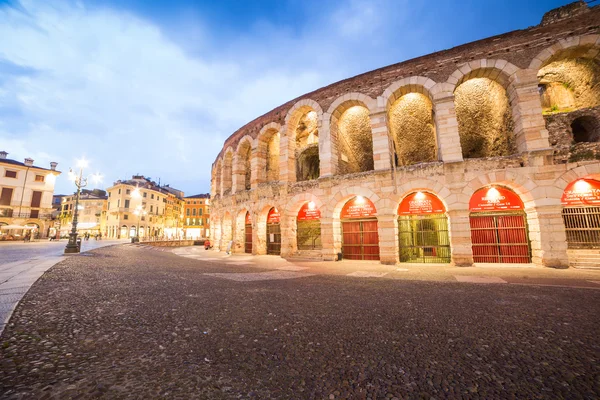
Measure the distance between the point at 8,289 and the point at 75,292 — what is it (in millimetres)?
1039

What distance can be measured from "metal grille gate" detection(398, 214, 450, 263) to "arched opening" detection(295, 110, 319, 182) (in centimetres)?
826

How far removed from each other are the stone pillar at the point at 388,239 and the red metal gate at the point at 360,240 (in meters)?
1.13

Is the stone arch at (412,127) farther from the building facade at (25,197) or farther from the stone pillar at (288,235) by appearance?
the building facade at (25,197)

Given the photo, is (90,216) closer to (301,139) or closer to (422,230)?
(301,139)

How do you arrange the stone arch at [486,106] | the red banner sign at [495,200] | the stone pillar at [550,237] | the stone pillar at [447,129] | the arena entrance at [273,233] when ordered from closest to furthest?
the stone pillar at [550,237] < the red banner sign at [495,200] < the stone pillar at [447,129] < the stone arch at [486,106] < the arena entrance at [273,233]

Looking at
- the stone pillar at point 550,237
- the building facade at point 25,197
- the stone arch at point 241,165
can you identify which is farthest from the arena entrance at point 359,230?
the building facade at point 25,197

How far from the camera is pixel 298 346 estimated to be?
2561 mm

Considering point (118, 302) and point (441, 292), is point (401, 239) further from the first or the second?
point (118, 302)

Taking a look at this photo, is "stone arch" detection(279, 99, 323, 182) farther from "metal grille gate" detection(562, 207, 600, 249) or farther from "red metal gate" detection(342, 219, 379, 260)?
"metal grille gate" detection(562, 207, 600, 249)

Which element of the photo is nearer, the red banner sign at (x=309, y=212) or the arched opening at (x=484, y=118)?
the arched opening at (x=484, y=118)

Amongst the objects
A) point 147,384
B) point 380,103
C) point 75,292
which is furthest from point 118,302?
point 380,103

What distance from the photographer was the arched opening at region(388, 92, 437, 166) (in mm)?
13906

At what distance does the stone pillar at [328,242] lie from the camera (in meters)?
12.4

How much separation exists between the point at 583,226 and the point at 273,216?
1481 cm
